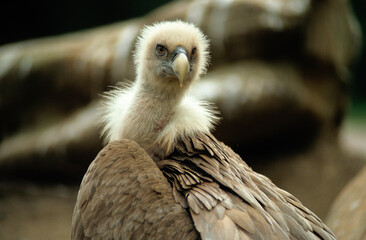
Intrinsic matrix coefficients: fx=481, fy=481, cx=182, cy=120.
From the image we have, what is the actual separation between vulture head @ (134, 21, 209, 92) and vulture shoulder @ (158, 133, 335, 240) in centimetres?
53

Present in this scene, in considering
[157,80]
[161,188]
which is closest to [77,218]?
[161,188]

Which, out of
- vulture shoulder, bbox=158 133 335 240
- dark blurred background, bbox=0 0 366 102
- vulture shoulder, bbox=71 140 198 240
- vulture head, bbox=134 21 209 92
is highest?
vulture head, bbox=134 21 209 92

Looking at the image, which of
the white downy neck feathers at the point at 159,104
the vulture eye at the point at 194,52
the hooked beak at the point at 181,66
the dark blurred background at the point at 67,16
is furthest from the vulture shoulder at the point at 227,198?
the dark blurred background at the point at 67,16

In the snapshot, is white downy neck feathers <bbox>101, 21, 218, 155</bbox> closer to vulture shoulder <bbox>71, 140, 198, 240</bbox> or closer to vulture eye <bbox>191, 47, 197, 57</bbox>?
vulture eye <bbox>191, 47, 197, 57</bbox>

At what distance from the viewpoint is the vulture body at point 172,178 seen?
263 centimetres

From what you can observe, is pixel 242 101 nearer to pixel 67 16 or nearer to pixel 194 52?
pixel 194 52

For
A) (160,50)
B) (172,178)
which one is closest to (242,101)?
(160,50)

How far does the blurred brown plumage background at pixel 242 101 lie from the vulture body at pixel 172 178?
355cm

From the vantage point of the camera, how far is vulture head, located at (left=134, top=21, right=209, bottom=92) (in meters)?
3.54

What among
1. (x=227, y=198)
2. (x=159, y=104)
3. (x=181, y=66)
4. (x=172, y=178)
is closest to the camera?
(x=227, y=198)

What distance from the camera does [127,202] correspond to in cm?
280

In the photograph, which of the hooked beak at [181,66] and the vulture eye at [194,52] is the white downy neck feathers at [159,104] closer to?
the vulture eye at [194,52]

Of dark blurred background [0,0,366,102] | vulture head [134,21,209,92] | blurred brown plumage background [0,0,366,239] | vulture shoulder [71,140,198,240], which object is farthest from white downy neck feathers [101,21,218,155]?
dark blurred background [0,0,366,102]

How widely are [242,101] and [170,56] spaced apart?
3839mm
